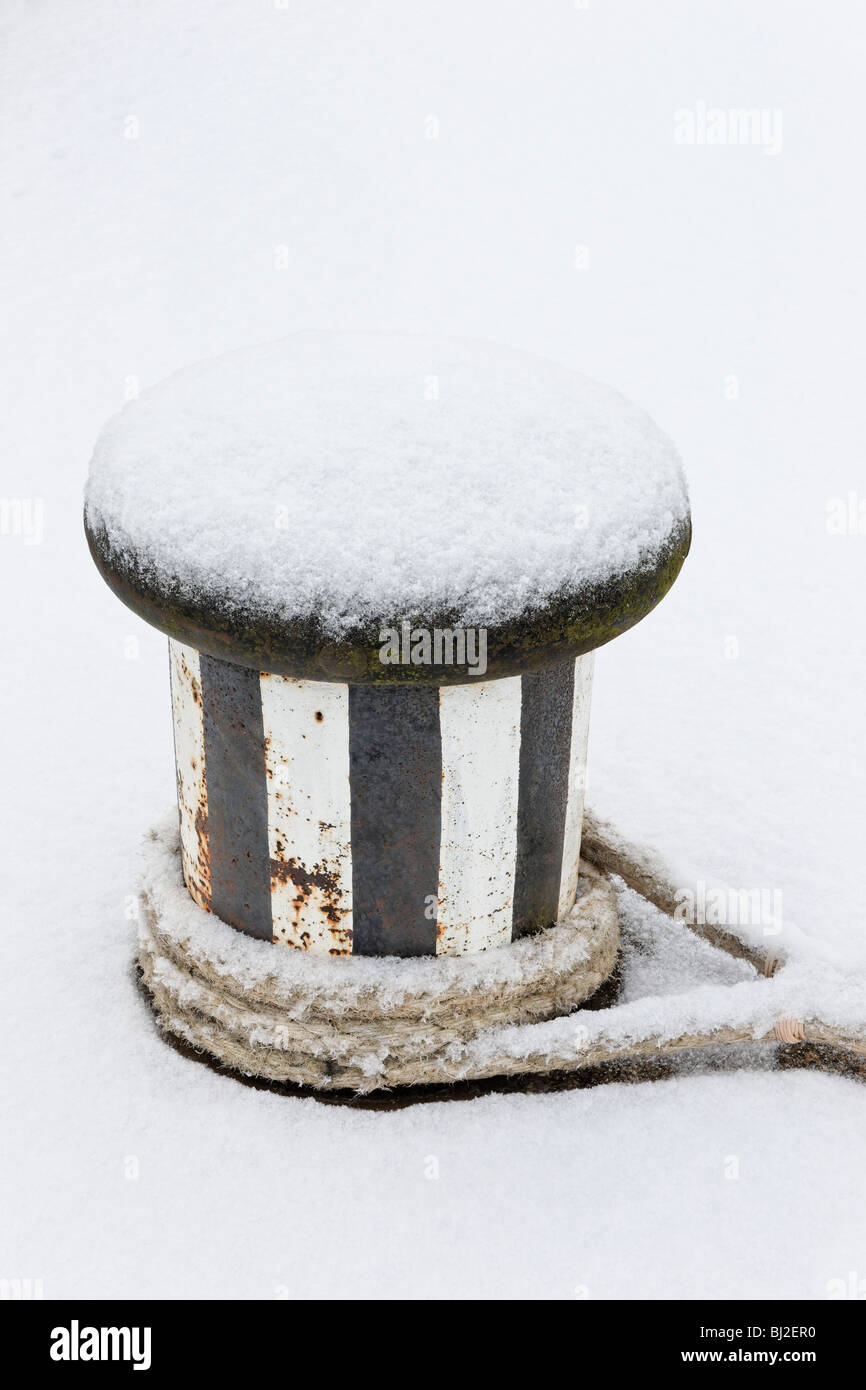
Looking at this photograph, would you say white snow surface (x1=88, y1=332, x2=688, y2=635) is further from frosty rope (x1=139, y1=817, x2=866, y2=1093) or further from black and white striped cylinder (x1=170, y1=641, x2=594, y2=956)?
frosty rope (x1=139, y1=817, x2=866, y2=1093)

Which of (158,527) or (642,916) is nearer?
(158,527)

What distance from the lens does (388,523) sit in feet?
5.95

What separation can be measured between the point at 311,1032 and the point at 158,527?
0.79m

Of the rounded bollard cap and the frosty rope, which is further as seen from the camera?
the frosty rope

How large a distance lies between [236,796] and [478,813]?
36 centimetres

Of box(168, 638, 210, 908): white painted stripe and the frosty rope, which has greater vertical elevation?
box(168, 638, 210, 908): white painted stripe

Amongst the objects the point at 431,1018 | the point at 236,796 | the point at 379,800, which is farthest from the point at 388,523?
the point at 431,1018

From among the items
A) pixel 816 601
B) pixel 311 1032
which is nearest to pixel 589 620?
pixel 311 1032

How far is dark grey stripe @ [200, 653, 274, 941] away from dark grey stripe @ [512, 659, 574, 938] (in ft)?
1.24

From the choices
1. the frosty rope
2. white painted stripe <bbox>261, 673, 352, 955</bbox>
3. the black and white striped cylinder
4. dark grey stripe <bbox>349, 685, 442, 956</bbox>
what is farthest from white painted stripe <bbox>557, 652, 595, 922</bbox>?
white painted stripe <bbox>261, 673, 352, 955</bbox>

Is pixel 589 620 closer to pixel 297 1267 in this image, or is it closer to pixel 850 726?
pixel 297 1267

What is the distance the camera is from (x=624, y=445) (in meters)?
2.03

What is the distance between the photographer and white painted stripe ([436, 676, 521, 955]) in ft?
6.58

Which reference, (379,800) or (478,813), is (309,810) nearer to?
(379,800)
